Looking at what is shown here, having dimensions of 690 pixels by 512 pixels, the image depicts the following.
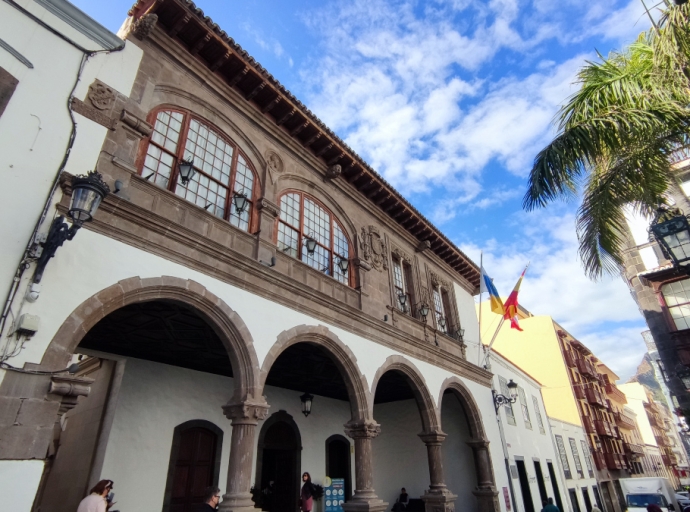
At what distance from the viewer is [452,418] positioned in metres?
14.6

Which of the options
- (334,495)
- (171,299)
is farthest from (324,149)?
(334,495)

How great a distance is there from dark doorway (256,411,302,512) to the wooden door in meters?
1.40

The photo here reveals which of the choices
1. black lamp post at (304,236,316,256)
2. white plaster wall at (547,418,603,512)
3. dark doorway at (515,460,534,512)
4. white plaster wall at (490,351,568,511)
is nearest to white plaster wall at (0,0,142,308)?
black lamp post at (304,236,316,256)

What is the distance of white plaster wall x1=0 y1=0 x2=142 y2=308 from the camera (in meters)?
5.02

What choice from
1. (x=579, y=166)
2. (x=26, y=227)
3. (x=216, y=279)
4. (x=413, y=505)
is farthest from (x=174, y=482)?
(x=579, y=166)

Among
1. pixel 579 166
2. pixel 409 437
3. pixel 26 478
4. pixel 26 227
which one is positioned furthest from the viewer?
pixel 409 437

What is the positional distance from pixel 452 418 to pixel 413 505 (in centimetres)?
295

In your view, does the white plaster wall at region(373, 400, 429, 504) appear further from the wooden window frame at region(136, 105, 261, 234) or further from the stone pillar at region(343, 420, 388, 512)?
the wooden window frame at region(136, 105, 261, 234)

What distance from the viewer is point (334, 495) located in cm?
1183

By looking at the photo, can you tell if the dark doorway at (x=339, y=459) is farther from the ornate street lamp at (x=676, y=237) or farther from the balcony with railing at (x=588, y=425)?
the balcony with railing at (x=588, y=425)

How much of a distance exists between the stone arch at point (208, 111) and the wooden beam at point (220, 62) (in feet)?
2.50

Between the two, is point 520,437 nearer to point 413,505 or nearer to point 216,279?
point 413,505

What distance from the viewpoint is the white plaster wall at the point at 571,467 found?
18.5 meters

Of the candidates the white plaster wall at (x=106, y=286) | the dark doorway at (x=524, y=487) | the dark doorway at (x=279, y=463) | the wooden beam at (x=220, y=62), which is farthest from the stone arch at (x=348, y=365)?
the dark doorway at (x=524, y=487)
